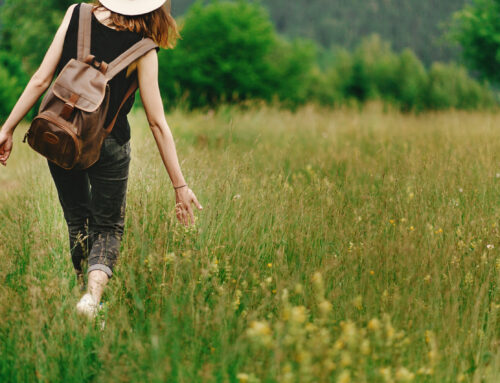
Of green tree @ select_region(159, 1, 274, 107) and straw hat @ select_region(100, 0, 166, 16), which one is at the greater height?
straw hat @ select_region(100, 0, 166, 16)

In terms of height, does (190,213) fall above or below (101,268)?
above

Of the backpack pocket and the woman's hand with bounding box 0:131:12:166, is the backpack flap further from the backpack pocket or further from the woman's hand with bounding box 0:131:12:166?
the woman's hand with bounding box 0:131:12:166

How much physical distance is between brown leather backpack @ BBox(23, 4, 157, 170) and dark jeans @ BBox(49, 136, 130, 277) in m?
0.19

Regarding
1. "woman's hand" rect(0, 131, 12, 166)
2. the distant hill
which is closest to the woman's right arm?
"woman's hand" rect(0, 131, 12, 166)

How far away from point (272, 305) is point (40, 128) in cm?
145

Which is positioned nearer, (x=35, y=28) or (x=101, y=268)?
(x=101, y=268)

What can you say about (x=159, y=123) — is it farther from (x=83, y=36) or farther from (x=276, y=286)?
(x=276, y=286)

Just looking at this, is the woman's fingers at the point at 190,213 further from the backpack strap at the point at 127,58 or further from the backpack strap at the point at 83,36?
the backpack strap at the point at 83,36

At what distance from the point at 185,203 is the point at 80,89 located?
0.80 meters

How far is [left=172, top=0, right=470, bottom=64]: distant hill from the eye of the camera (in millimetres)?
104562

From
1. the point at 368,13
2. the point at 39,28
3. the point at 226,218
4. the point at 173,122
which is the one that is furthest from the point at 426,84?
the point at 368,13

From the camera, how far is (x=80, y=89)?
7.80ft

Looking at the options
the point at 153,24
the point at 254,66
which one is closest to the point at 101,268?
the point at 153,24

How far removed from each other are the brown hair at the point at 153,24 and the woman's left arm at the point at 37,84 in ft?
0.79
